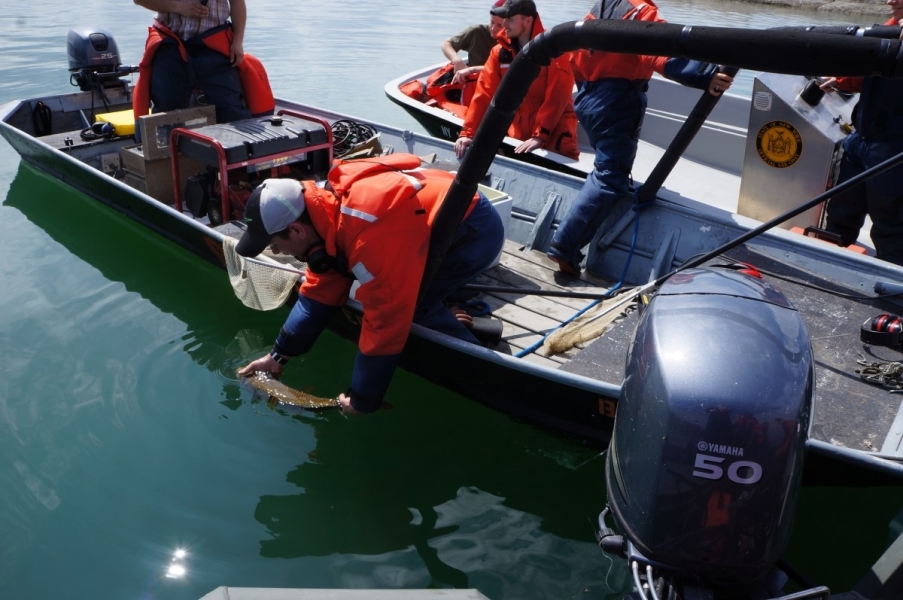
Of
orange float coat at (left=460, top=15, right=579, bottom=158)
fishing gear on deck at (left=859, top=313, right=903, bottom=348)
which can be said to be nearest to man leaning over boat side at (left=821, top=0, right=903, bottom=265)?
fishing gear on deck at (left=859, top=313, right=903, bottom=348)

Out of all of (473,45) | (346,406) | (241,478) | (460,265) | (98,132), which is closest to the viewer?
(346,406)

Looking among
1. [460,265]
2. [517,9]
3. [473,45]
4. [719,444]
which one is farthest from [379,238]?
[473,45]

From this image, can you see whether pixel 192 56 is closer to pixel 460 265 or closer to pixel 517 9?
pixel 517 9

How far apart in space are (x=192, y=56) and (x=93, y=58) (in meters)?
2.46

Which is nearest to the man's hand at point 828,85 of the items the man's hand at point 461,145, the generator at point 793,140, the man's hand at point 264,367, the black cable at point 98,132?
the generator at point 793,140

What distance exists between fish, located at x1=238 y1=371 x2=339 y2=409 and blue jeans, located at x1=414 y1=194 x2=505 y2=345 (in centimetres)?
64

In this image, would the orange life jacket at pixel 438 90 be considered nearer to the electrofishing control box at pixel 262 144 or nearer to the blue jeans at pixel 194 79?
the blue jeans at pixel 194 79

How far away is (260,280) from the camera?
481cm

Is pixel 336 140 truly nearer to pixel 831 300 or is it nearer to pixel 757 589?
pixel 831 300

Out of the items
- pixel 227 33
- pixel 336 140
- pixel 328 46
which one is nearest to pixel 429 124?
pixel 336 140

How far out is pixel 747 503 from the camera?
90.8 inches

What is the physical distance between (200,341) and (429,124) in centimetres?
363

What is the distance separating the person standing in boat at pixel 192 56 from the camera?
5879mm

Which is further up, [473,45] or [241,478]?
[473,45]
